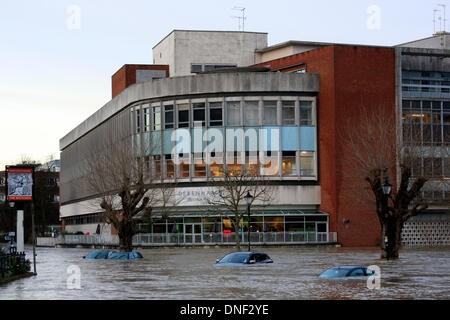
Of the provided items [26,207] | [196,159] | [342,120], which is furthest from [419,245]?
[26,207]

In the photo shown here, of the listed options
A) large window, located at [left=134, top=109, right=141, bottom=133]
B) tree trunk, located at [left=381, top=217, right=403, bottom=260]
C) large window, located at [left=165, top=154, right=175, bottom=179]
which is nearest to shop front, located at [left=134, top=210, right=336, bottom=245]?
large window, located at [left=165, top=154, right=175, bottom=179]

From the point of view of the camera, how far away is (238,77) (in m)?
77.4

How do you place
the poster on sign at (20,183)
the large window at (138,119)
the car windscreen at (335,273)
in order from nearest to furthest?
the car windscreen at (335,273)
the poster on sign at (20,183)
the large window at (138,119)

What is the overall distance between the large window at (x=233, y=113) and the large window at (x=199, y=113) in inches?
95.6

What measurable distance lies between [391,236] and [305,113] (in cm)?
3043

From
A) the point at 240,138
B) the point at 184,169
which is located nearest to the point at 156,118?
the point at 184,169

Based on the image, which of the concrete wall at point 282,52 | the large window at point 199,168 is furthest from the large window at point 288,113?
the concrete wall at point 282,52

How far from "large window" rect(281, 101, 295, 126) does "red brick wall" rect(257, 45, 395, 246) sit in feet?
8.84

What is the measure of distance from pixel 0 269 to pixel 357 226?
45143 mm

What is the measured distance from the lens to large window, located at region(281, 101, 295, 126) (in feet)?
255

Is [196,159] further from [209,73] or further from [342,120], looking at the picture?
[342,120]

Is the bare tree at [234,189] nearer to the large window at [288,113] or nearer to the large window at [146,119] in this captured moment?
the large window at [288,113]

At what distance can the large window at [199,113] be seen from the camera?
258 ft

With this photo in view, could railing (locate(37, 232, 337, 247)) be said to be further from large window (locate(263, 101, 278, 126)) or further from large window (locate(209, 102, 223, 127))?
large window (locate(263, 101, 278, 126))
